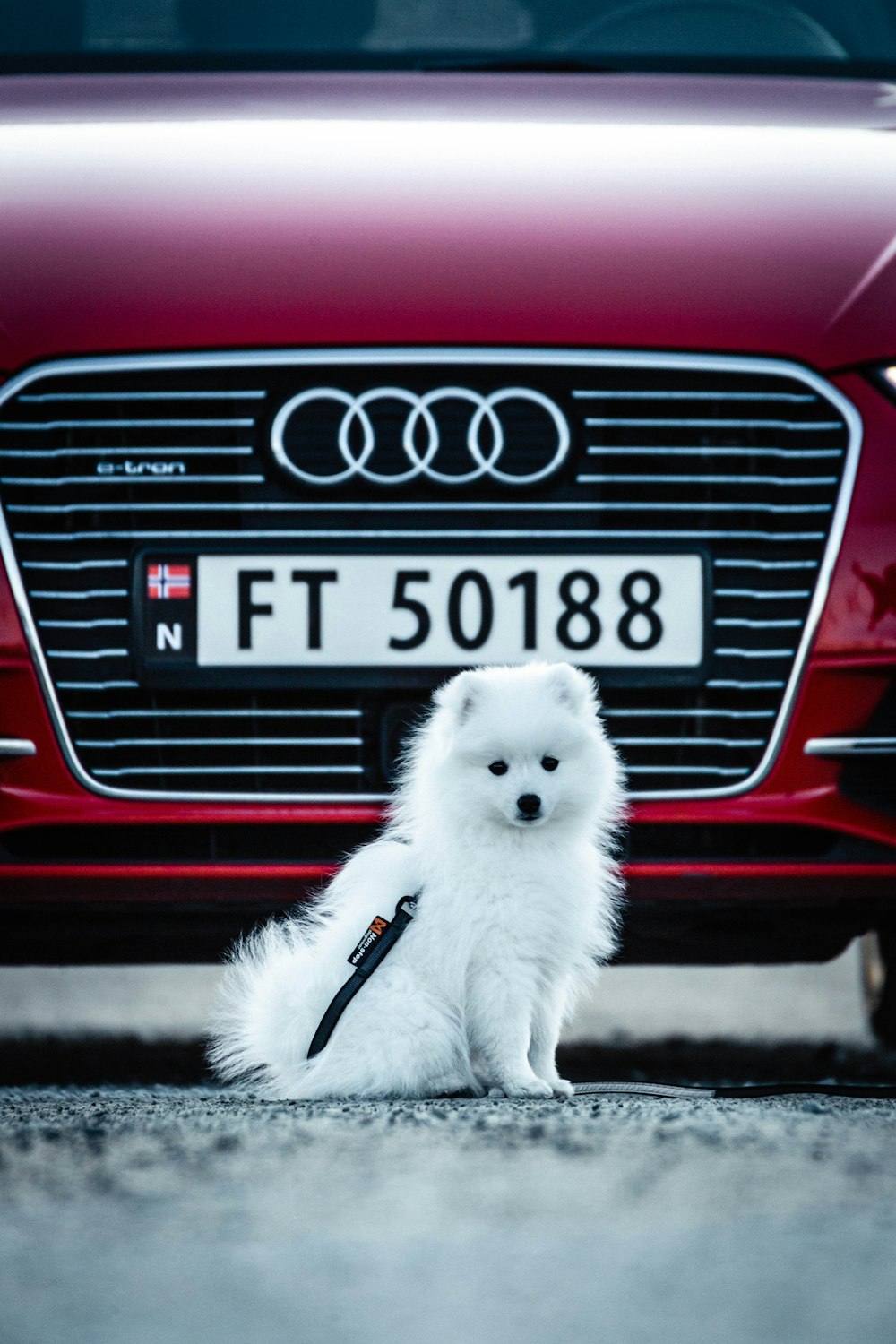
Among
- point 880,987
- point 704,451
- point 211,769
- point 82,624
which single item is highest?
point 704,451

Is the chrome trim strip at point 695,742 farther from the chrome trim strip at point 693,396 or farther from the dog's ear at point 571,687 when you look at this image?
the chrome trim strip at point 693,396

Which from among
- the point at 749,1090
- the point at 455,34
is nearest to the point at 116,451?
the point at 749,1090

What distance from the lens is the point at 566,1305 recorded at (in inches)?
91.5

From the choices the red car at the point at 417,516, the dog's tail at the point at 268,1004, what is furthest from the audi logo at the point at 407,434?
the dog's tail at the point at 268,1004

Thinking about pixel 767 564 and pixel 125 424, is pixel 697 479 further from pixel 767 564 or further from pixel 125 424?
pixel 125 424

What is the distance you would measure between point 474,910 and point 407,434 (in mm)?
728

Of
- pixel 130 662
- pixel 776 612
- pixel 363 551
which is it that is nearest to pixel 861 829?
pixel 776 612

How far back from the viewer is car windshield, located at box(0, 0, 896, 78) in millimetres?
4441

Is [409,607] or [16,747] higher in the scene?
[409,607]

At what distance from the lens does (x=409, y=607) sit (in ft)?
10.6

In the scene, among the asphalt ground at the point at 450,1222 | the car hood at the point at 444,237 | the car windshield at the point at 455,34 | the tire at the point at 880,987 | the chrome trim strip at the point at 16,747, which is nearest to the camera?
the asphalt ground at the point at 450,1222

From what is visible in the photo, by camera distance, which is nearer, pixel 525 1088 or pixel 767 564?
pixel 525 1088

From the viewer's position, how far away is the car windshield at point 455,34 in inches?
175

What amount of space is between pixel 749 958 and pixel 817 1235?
126 centimetres
